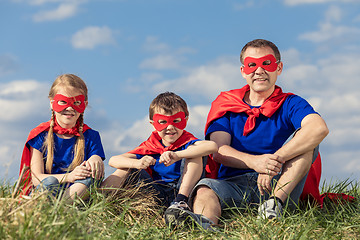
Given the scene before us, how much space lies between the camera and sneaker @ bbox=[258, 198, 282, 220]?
4.46 meters

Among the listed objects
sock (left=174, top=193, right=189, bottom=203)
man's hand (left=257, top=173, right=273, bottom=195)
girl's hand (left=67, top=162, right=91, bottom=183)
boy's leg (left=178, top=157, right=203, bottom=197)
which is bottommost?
sock (left=174, top=193, right=189, bottom=203)

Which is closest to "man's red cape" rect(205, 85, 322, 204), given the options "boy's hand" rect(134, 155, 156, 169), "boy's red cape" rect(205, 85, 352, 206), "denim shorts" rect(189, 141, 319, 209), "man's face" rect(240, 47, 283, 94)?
"boy's red cape" rect(205, 85, 352, 206)

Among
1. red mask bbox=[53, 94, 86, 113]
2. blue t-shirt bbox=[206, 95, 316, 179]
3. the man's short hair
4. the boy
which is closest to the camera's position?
the boy

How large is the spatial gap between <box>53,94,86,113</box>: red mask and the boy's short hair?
0.75 m

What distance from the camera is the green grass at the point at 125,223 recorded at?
127 inches

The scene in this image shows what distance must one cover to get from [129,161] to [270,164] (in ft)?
4.76

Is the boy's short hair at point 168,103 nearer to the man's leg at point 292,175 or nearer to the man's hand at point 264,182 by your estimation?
the man's hand at point 264,182

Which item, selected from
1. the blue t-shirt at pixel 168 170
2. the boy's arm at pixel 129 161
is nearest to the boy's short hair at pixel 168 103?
the blue t-shirt at pixel 168 170

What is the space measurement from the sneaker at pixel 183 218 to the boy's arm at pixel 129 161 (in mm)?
524

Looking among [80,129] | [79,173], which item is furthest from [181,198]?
[80,129]

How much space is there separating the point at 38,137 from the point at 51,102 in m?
0.41

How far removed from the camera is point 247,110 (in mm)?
5309

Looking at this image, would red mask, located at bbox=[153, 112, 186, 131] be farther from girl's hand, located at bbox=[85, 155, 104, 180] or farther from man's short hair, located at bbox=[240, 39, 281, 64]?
man's short hair, located at bbox=[240, 39, 281, 64]

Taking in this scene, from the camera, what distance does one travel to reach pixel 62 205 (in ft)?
11.5
